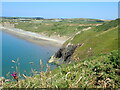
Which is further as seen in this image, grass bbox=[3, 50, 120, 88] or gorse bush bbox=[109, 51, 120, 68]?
gorse bush bbox=[109, 51, 120, 68]

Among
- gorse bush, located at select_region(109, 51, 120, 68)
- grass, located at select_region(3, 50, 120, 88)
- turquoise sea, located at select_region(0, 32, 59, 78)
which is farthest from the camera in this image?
turquoise sea, located at select_region(0, 32, 59, 78)

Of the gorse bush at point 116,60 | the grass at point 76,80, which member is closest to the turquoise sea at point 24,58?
the gorse bush at point 116,60

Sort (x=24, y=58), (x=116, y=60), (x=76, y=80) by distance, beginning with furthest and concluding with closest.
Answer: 1. (x=24, y=58)
2. (x=116, y=60)
3. (x=76, y=80)

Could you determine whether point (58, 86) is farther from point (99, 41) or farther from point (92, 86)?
point (99, 41)

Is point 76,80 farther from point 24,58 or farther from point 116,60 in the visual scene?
point 24,58

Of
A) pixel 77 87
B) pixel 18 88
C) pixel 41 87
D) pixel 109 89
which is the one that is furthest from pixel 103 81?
pixel 18 88

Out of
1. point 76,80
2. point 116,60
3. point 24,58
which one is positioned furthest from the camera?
point 24,58

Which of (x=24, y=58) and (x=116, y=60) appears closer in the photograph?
(x=116, y=60)

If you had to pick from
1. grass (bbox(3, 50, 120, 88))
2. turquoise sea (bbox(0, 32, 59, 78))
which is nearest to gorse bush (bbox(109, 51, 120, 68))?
grass (bbox(3, 50, 120, 88))

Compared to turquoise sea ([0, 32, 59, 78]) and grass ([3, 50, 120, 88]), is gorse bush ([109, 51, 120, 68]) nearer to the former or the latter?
grass ([3, 50, 120, 88])

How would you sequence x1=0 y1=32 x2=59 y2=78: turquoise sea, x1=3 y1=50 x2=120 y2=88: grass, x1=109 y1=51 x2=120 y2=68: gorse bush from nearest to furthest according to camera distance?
x1=3 y1=50 x2=120 y2=88: grass
x1=109 y1=51 x2=120 y2=68: gorse bush
x1=0 y1=32 x2=59 y2=78: turquoise sea

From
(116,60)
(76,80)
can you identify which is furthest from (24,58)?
(76,80)

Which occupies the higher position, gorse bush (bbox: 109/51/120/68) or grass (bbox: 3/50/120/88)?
gorse bush (bbox: 109/51/120/68)

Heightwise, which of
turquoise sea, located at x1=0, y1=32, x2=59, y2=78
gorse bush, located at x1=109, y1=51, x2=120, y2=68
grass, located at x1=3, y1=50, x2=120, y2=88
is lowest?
turquoise sea, located at x1=0, y1=32, x2=59, y2=78
